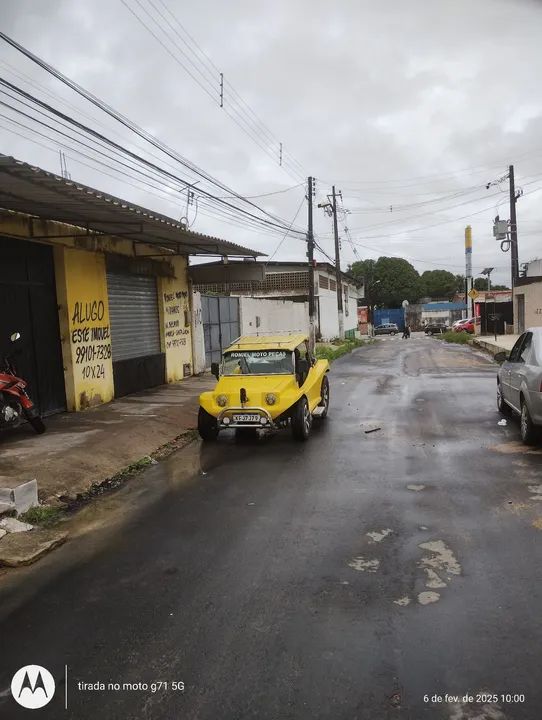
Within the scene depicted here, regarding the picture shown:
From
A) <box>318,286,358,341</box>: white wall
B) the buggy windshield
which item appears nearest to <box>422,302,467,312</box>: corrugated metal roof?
<box>318,286,358,341</box>: white wall

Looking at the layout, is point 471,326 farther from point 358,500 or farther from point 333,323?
point 358,500

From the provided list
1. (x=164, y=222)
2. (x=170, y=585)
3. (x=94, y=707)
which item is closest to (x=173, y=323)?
(x=164, y=222)

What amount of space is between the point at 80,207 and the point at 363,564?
7253 mm

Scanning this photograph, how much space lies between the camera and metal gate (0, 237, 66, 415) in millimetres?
9953

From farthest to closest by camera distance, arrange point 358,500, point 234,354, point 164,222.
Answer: point 164,222
point 234,354
point 358,500

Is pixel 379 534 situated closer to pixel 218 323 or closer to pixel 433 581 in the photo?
pixel 433 581

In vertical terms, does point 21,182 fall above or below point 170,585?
above

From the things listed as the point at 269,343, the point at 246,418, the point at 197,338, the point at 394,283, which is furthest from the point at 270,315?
the point at 394,283

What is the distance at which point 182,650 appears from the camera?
3314 mm

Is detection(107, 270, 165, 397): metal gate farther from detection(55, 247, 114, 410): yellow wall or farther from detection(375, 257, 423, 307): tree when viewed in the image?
detection(375, 257, 423, 307): tree

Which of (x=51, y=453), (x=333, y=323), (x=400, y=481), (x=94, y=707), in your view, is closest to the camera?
(x=94, y=707)

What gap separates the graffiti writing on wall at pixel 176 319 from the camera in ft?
53.5

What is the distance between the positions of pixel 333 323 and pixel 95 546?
133 ft

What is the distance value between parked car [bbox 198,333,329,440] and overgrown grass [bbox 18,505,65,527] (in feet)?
10.5
